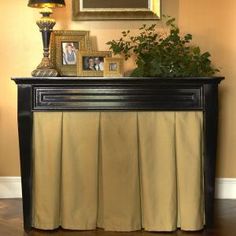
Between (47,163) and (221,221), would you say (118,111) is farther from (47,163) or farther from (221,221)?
(221,221)

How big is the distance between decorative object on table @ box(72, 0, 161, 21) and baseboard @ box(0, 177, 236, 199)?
4.12 ft

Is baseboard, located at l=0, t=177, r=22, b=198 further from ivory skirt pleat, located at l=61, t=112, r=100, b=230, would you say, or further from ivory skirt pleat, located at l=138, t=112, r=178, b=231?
ivory skirt pleat, located at l=138, t=112, r=178, b=231

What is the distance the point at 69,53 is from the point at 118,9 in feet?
1.51

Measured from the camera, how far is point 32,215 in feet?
8.21

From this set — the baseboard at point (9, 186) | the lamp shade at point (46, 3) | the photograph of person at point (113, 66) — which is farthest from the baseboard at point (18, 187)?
the lamp shade at point (46, 3)

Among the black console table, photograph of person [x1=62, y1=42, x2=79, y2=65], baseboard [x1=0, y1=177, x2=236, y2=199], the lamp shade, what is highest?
the lamp shade

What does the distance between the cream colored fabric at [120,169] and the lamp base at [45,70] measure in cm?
27

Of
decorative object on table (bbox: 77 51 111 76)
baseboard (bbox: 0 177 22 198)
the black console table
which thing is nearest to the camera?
the black console table

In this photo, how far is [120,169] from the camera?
96.0 inches

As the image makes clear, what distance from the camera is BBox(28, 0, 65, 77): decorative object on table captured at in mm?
2568

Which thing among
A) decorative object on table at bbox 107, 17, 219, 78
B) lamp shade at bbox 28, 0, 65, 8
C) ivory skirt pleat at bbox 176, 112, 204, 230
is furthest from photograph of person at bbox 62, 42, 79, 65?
ivory skirt pleat at bbox 176, 112, 204, 230

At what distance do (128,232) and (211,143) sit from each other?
0.69 meters

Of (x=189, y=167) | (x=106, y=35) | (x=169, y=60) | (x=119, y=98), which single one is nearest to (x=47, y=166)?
(x=119, y=98)

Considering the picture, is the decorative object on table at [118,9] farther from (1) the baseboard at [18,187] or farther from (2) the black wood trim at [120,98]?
(1) the baseboard at [18,187]
